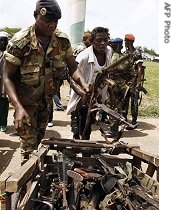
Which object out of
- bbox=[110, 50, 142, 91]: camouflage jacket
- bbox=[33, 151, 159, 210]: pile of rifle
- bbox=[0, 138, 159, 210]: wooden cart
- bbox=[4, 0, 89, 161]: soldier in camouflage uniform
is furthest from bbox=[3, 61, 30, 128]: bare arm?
bbox=[110, 50, 142, 91]: camouflage jacket

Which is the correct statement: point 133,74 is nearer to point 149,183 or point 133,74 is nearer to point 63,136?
point 63,136

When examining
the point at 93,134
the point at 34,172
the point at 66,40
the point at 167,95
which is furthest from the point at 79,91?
the point at 93,134

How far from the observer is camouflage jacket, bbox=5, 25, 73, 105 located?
10.9 ft

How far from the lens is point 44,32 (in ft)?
11.1

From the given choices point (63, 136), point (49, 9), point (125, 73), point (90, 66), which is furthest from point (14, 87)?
point (125, 73)

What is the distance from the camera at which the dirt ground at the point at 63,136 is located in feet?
17.7

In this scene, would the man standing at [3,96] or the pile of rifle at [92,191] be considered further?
the man standing at [3,96]

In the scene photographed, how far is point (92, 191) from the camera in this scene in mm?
2807

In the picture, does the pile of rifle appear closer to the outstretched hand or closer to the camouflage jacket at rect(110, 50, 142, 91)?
the outstretched hand

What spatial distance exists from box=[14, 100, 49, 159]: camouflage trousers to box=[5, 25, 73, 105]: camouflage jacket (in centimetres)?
9

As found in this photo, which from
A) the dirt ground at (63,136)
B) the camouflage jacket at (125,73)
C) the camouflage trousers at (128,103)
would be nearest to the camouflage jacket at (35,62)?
the dirt ground at (63,136)

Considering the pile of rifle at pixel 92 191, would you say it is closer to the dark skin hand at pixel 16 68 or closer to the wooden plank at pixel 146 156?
the wooden plank at pixel 146 156

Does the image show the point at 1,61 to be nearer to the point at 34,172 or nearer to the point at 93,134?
the point at 93,134

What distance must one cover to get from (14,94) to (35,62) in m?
0.36
